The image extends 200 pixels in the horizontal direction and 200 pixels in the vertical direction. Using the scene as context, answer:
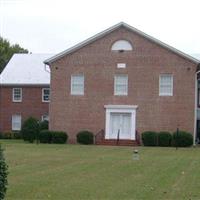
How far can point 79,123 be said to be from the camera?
49906mm

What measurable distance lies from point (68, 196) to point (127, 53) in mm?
35152

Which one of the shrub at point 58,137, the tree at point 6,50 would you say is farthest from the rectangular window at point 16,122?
the tree at point 6,50

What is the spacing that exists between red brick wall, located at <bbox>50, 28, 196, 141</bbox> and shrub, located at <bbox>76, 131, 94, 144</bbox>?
92 centimetres

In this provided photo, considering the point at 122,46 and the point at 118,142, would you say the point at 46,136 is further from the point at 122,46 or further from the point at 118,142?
the point at 122,46

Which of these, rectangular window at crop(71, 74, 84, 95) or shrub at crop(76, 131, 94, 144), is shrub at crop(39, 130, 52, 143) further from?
rectangular window at crop(71, 74, 84, 95)

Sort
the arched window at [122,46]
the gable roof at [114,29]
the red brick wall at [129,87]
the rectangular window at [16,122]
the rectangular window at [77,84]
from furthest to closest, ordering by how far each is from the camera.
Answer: the rectangular window at [16,122], the rectangular window at [77,84], the arched window at [122,46], the red brick wall at [129,87], the gable roof at [114,29]

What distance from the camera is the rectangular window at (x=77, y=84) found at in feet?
165

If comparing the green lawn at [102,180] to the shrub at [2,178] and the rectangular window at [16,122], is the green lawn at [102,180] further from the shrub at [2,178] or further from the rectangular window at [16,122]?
the rectangular window at [16,122]

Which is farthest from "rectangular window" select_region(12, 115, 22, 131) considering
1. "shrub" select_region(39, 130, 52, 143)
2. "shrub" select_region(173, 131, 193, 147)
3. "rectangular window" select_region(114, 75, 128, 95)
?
"shrub" select_region(173, 131, 193, 147)

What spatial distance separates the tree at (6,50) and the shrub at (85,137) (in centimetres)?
3862

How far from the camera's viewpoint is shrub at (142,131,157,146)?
155ft

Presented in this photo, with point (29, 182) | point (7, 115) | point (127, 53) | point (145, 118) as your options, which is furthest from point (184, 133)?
point (29, 182)

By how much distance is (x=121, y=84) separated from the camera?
49.4 metres

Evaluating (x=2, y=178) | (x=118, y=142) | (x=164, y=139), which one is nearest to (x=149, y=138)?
(x=164, y=139)
